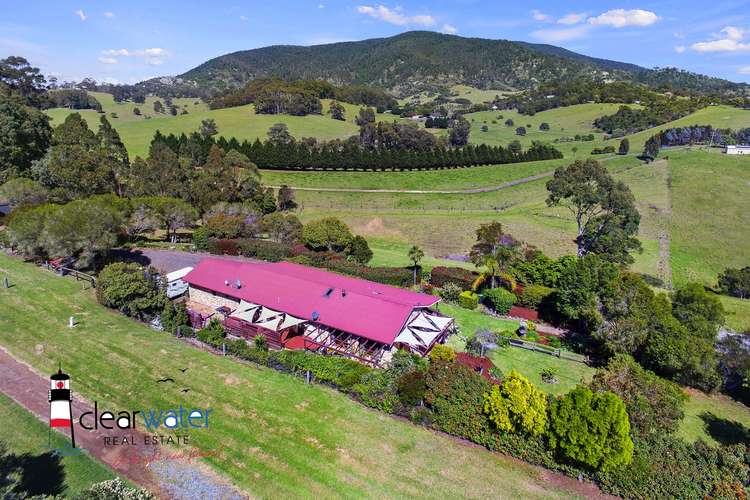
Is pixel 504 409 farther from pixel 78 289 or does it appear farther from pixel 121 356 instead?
pixel 78 289

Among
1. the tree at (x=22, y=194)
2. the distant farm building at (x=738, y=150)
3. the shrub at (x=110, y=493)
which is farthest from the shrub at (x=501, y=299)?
the distant farm building at (x=738, y=150)

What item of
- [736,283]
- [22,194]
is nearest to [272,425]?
[736,283]

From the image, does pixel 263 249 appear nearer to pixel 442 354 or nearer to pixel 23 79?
pixel 442 354

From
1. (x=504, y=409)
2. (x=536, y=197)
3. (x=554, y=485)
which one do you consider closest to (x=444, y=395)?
(x=504, y=409)

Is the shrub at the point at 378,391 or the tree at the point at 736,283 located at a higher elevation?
the tree at the point at 736,283

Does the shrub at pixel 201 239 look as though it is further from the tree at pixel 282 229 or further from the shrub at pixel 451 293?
the shrub at pixel 451 293
